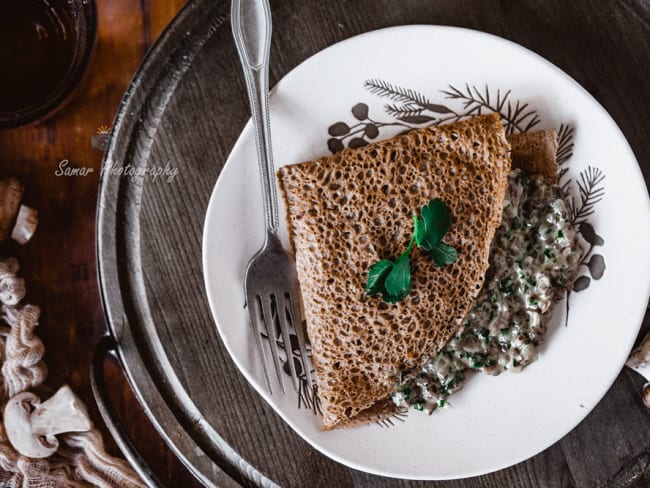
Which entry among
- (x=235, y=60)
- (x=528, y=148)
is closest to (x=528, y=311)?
(x=528, y=148)

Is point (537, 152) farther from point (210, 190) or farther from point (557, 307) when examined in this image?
point (210, 190)

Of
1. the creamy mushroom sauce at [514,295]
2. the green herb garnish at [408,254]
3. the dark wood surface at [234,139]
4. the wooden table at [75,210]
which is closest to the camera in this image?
the green herb garnish at [408,254]

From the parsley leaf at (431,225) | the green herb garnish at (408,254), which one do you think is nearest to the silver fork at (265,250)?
the green herb garnish at (408,254)

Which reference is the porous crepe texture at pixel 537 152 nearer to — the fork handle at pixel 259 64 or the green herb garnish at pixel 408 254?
the green herb garnish at pixel 408 254

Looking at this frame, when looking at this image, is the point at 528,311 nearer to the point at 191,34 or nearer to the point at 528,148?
the point at 528,148

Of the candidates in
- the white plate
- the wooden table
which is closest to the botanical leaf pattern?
the white plate

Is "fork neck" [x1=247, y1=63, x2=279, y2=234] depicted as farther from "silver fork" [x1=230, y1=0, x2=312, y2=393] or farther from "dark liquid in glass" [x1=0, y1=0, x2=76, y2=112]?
"dark liquid in glass" [x1=0, y1=0, x2=76, y2=112]

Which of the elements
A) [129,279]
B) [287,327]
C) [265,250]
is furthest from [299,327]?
[129,279]
